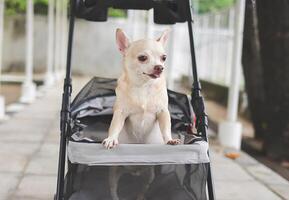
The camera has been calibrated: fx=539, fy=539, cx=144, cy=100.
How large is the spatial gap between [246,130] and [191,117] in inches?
167

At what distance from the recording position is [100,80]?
301 centimetres

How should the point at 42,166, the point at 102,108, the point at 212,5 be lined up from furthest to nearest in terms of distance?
the point at 212,5 → the point at 42,166 → the point at 102,108

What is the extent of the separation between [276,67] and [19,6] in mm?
10112

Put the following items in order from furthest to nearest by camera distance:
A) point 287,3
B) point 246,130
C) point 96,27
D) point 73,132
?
1. point 96,27
2. point 246,130
3. point 287,3
4. point 73,132

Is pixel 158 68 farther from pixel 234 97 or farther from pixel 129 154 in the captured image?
pixel 234 97

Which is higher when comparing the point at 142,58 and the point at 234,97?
the point at 142,58

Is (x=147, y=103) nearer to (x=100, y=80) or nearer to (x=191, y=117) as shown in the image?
(x=191, y=117)

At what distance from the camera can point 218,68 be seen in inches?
397

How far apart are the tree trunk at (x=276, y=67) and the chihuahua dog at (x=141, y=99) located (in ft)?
8.54

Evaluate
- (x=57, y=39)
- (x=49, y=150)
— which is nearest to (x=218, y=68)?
(x=57, y=39)

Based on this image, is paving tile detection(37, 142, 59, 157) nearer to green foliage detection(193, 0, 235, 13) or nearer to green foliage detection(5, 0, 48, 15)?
green foliage detection(5, 0, 48, 15)

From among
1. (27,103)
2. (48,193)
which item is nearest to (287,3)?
(48,193)

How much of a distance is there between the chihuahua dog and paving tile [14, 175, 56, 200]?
2.96 ft

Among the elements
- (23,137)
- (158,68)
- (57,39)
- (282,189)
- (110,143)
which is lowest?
(23,137)
